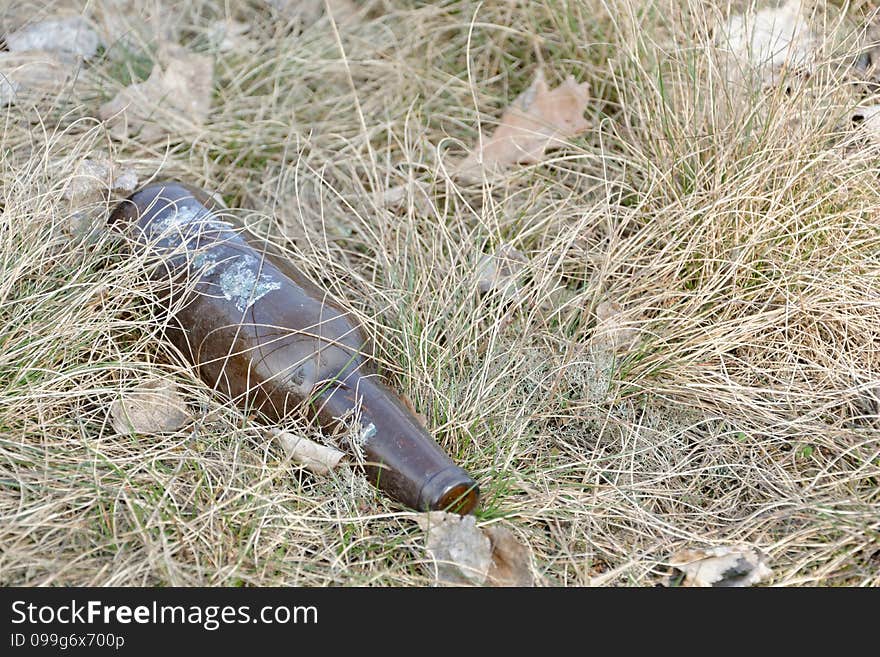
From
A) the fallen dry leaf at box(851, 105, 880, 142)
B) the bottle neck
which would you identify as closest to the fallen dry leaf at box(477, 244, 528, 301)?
the bottle neck

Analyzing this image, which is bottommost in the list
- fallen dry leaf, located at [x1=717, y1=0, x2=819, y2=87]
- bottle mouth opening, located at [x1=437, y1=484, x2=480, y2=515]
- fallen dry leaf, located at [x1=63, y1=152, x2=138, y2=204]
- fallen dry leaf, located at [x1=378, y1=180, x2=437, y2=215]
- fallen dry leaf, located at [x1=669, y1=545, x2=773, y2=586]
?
fallen dry leaf, located at [x1=669, y1=545, x2=773, y2=586]

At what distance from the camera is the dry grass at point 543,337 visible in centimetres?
218

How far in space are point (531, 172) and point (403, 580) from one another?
5.03 feet

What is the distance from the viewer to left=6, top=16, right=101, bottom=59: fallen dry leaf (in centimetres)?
354

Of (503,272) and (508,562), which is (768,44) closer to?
(503,272)

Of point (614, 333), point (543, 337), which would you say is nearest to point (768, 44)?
point (614, 333)

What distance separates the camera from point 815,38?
2.91 m

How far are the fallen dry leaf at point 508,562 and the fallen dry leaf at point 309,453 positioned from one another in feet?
1.43

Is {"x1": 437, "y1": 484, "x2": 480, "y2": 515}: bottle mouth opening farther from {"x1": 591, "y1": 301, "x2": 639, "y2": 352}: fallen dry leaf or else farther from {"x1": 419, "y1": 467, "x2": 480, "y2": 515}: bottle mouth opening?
{"x1": 591, "y1": 301, "x2": 639, "y2": 352}: fallen dry leaf

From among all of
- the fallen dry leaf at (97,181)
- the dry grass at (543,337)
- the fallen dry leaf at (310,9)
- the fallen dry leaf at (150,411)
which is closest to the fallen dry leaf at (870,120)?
the dry grass at (543,337)

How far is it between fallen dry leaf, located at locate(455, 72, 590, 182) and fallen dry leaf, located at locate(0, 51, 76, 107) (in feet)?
4.89

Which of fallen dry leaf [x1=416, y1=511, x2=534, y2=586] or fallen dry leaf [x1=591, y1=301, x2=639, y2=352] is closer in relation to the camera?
fallen dry leaf [x1=416, y1=511, x2=534, y2=586]
